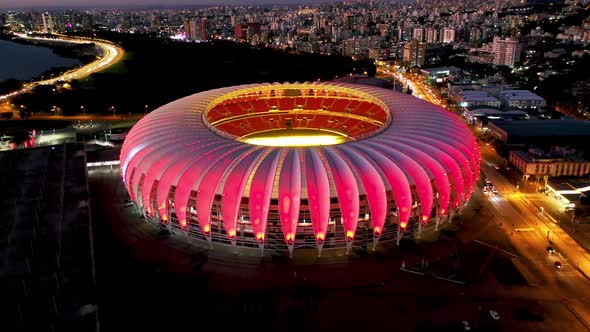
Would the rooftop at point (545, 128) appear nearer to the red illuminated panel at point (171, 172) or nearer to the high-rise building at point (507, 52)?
the red illuminated panel at point (171, 172)

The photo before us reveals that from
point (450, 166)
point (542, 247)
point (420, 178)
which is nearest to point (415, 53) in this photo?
point (450, 166)

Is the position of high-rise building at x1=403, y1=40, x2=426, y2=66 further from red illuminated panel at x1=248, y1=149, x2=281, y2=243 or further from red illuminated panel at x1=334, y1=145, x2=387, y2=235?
red illuminated panel at x1=248, y1=149, x2=281, y2=243

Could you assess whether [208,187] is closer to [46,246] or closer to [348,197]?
[348,197]

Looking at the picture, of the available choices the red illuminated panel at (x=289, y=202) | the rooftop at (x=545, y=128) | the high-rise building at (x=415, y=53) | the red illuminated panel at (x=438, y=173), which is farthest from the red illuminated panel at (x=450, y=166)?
the high-rise building at (x=415, y=53)

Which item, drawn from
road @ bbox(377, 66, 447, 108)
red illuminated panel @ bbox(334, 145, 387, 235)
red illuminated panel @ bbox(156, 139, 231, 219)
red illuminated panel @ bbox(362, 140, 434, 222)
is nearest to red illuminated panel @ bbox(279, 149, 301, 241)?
red illuminated panel @ bbox(334, 145, 387, 235)

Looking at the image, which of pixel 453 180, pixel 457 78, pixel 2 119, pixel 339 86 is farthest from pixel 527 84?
pixel 2 119

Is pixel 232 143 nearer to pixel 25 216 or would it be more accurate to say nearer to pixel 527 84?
pixel 25 216
